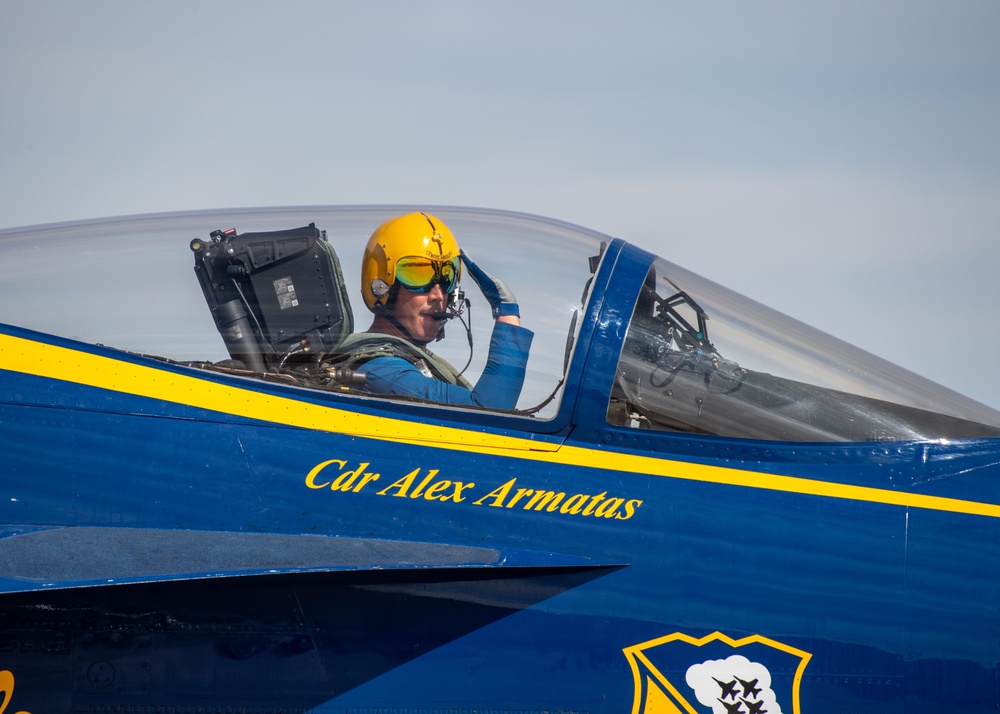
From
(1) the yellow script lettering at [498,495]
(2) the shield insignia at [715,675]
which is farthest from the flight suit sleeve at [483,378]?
(2) the shield insignia at [715,675]

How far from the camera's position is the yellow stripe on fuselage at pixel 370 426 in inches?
120

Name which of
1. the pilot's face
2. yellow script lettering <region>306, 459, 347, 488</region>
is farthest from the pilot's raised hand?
yellow script lettering <region>306, 459, 347, 488</region>

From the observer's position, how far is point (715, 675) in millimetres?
2918

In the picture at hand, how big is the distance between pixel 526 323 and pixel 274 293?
0.96m

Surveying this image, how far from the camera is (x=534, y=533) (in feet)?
9.82

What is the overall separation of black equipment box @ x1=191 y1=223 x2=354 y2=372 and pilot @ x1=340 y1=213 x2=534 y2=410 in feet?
0.38

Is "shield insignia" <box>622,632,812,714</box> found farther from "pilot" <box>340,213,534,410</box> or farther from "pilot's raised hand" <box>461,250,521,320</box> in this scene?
"pilot's raised hand" <box>461,250,521,320</box>

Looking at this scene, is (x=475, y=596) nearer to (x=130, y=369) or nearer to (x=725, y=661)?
(x=725, y=661)

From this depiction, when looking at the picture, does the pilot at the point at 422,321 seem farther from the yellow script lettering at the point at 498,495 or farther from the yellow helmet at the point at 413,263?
the yellow script lettering at the point at 498,495

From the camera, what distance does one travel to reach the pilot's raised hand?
3.47 meters

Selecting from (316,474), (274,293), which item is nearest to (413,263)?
(274,293)

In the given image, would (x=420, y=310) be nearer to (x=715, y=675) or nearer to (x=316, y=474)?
(x=316, y=474)

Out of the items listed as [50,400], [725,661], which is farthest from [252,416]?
[725,661]

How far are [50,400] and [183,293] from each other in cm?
66
